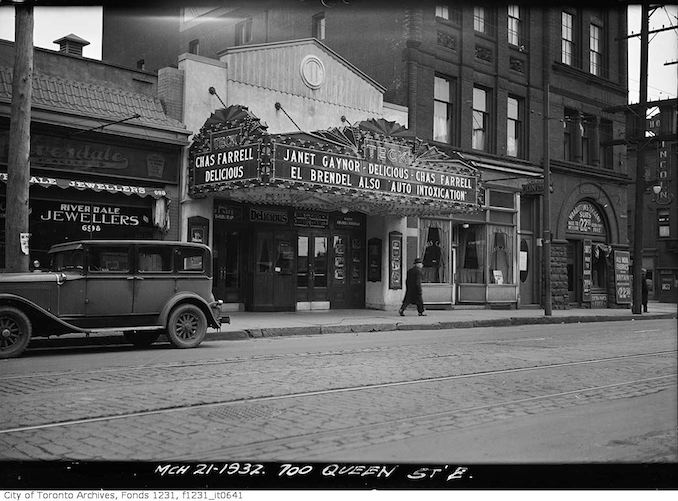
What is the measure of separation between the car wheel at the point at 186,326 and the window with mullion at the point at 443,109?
15070 millimetres

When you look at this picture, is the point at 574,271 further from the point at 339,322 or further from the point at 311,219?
the point at 339,322

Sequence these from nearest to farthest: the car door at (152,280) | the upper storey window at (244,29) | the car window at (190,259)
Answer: the upper storey window at (244,29) → the car door at (152,280) → the car window at (190,259)

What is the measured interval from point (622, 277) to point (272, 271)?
18835mm

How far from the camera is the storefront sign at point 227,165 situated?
1725 cm

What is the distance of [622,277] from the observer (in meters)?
32.2

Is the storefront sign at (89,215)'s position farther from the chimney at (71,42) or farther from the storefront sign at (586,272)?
the storefront sign at (586,272)

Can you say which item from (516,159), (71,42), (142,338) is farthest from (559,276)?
(71,42)

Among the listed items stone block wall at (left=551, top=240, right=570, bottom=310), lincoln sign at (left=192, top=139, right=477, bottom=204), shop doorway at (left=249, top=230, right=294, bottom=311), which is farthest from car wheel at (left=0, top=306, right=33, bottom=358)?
stone block wall at (left=551, top=240, right=570, bottom=310)

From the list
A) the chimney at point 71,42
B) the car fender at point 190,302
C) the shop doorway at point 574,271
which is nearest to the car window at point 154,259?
the car fender at point 190,302

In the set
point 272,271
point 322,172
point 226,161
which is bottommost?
point 272,271

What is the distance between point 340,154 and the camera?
1894cm

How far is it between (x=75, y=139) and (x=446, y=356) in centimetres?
1031

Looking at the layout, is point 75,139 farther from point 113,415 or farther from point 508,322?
point 508,322

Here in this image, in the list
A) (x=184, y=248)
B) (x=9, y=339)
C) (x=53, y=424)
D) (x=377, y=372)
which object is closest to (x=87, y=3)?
(x=53, y=424)
